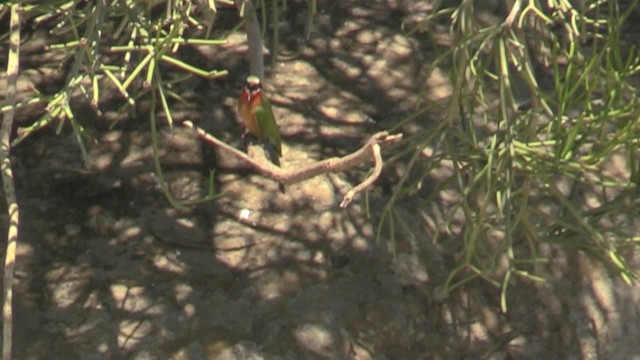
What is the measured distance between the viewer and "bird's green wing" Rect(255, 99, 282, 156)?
4363 mm

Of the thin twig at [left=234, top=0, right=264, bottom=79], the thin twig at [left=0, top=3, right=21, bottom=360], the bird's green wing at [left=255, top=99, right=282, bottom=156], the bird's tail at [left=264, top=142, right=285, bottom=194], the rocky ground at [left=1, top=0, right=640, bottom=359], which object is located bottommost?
the rocky ground at [left=1, top=0, right=640, bottom=359]

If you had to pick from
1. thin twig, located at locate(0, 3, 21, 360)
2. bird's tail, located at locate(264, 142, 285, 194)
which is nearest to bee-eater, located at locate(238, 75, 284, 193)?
bird's tail, located at locate(264, 142, 285, 194)

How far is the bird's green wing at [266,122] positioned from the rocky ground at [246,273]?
0.20m

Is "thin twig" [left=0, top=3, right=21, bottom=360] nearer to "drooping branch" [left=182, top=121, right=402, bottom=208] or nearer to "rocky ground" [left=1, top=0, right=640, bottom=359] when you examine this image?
"drooping branch" [left=182, top=121, right=402, bottom=208]

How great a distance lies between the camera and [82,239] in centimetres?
442

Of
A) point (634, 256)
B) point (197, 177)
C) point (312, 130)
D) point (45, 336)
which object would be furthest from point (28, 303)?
point (634, 256)

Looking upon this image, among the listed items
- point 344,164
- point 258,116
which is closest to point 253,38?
point 258,116

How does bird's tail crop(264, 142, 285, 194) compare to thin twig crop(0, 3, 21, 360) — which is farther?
bird's tail crop(264, 142, 285, 194)

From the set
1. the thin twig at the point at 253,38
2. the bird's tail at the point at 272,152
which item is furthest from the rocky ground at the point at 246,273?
the thin twig at the point at 253,38

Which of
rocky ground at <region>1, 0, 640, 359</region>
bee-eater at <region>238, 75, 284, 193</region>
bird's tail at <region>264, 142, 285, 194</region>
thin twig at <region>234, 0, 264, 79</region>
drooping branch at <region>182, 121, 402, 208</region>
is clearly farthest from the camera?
bird's tail at <region>264, 142, 285, 194</region>

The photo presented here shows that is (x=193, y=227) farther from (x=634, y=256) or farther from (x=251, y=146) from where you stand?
(x=634, y=256)

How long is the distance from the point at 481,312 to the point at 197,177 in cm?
100

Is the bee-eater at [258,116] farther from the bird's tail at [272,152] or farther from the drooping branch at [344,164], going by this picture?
the drooping branch at [344,164]

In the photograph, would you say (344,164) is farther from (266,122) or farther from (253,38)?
(266,122)
